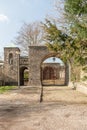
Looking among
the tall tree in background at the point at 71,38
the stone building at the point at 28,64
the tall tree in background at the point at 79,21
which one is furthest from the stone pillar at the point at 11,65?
the tall tree in background at the point at 79,21

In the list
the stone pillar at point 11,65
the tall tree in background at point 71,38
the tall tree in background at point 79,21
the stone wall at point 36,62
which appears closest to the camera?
the tall tree in background at point 79,21

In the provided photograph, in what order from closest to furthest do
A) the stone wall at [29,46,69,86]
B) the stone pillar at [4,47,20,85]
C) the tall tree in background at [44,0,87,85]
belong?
the tall tree in background at [44,0,87,85]
the stone wall at [29,46,69,86]
the stone pillar at [4,47,20,85]

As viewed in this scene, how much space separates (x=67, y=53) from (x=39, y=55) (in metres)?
17.1

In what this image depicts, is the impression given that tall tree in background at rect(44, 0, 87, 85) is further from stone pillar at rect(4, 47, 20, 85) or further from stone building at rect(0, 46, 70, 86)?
stone pillar at rect(4, 47, 20, 85)

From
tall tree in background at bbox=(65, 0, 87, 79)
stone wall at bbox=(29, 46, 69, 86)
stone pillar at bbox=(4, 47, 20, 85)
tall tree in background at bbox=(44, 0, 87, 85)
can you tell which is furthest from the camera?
stone pillar at bbox=(4, 47, 20, 85)

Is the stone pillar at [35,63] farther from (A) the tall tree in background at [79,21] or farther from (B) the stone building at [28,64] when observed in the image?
(A) the tall tree in background at [79,21]

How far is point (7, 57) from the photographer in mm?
Result: 31391

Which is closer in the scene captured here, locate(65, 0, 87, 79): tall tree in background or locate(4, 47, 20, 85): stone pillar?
locate(65, 0, 87, 79): tall tree in background

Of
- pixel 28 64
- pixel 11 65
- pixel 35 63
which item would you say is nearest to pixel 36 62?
pixel 35 63

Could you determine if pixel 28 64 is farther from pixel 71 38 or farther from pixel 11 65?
pixel 71 38

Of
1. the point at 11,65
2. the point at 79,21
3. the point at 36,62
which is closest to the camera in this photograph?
the point at 79,21

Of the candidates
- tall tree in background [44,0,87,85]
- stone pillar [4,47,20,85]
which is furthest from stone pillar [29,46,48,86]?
tall tree in background [44,0,87,85]

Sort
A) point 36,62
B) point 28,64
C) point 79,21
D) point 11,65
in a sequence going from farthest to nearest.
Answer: point 11,65 < point 28,64 < point 36,62 < point 79,21

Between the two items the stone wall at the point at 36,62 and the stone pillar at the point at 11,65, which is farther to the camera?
the stone pillar at the point at 11,65
